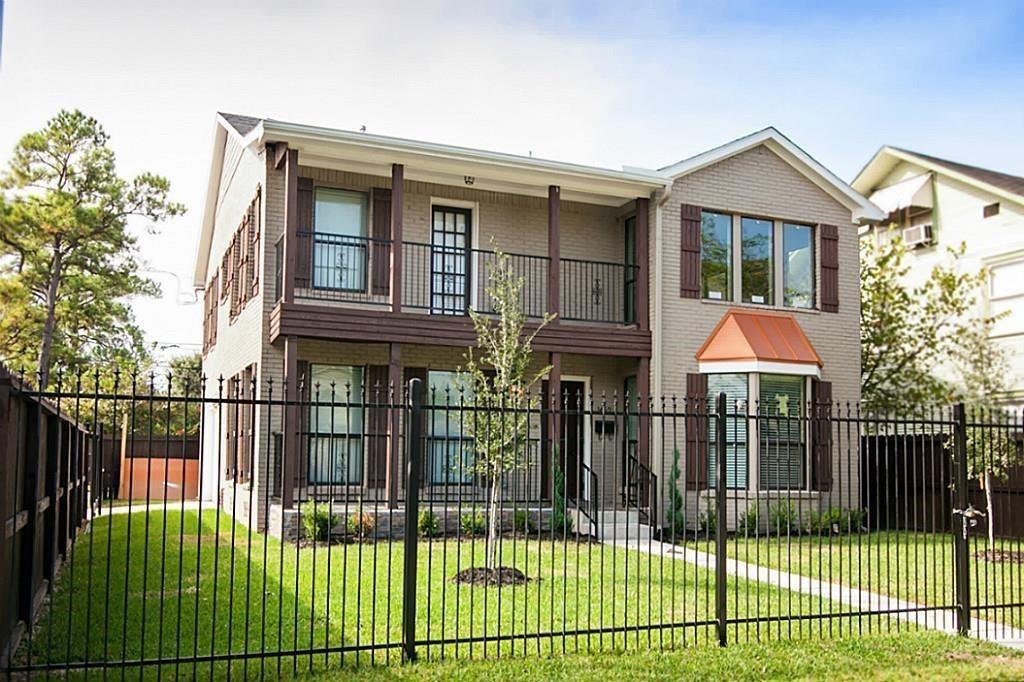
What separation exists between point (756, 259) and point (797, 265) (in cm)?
92

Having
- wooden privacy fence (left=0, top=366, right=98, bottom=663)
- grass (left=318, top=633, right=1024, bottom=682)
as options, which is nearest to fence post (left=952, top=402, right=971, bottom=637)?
grass (left=318, top=633, right=1024, bottom=682)

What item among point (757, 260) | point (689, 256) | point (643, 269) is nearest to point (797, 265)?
point (757, 260)

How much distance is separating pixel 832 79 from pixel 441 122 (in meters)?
9.49

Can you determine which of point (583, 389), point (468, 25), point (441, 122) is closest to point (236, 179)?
point (441, 122)

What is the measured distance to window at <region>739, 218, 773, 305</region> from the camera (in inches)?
729

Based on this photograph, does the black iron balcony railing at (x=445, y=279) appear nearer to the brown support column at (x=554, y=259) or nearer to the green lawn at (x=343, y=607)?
the brown support column at (x=554, y=259)

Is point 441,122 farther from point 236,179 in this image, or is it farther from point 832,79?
point 832,79

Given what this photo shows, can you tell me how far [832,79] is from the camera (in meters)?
14.3

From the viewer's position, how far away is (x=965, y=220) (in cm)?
2423

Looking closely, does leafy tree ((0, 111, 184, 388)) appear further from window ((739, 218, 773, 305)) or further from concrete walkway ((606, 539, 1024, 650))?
concrete walkway ((606, 539, 1024, 650))

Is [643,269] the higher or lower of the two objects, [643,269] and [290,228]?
the lower

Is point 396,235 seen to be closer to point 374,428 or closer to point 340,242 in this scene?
point 340,242

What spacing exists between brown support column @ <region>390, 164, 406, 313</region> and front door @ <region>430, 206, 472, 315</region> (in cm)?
124

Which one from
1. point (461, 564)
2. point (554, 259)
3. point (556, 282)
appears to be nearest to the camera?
point (461, 564)
